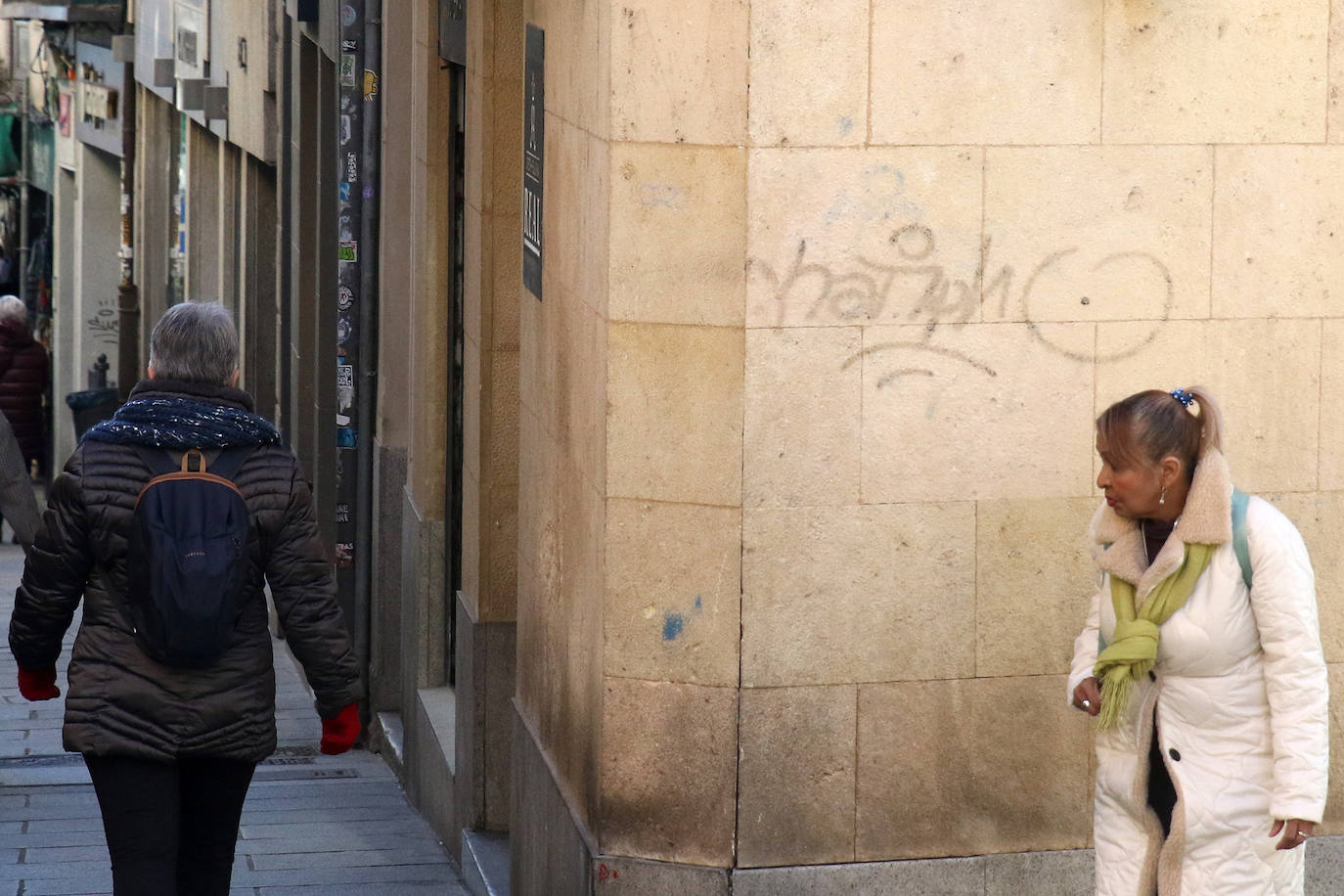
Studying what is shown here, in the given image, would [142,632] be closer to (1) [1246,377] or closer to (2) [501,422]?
(2) [501,422]

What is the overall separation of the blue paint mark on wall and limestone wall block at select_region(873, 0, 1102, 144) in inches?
46.8

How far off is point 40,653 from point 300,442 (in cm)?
841

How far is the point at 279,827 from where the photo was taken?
8.25m

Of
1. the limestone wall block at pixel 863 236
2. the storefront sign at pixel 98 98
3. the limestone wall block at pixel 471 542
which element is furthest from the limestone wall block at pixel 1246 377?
the storefront sign at pixel 98 98

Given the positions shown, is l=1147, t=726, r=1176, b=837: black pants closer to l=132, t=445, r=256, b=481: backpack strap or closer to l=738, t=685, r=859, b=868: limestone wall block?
l=738, t=685, r=859, b=868: limestone wall block

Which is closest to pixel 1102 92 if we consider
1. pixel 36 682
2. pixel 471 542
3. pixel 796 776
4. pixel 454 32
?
pixel 796 776

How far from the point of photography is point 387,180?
32.2ft

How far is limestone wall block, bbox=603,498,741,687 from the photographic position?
4.86 m

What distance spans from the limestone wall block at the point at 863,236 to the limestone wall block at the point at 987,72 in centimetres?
8

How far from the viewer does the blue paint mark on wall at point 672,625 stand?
4.90 metres

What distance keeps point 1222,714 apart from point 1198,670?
94 mm

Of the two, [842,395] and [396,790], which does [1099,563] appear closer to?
[842,395]

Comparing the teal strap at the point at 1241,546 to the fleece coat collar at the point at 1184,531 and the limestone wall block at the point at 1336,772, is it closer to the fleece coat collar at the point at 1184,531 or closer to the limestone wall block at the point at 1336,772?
the fleece coat collar at the point at 1184,531

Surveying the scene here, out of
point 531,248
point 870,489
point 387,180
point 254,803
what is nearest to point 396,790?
point 254,803
